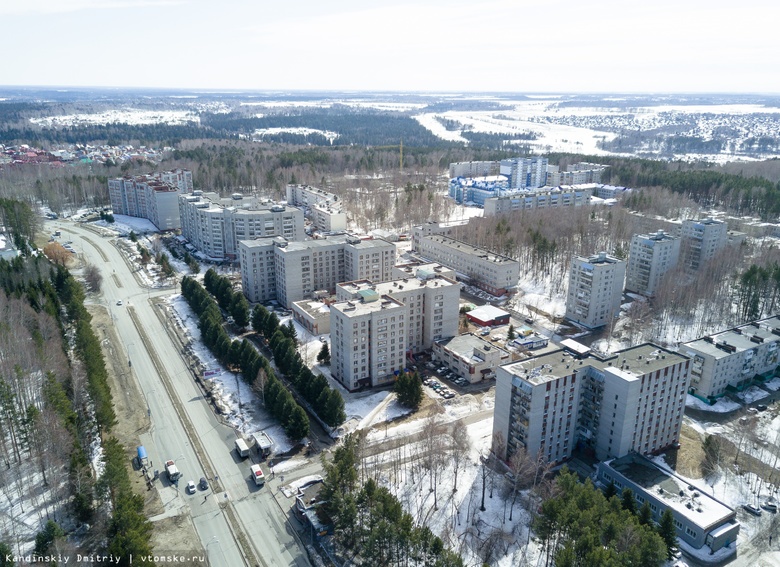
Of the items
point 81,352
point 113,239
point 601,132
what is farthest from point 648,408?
point 601,132

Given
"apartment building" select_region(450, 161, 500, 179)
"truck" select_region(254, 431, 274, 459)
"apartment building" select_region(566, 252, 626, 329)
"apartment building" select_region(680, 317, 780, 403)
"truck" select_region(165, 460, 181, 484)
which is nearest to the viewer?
"truck" select_region(165, 460, 181, 484)

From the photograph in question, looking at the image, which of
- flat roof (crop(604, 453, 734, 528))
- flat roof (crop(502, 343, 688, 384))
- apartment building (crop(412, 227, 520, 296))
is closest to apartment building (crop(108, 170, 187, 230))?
apartment building (crop(412, 227, 520, 296))

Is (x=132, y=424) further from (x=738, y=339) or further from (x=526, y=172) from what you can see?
(x=526, y=172)

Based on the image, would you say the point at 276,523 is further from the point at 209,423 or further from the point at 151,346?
the point at 151,346

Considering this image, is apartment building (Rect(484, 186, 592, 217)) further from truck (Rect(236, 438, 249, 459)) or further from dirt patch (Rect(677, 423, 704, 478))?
truck (Rect(236, 438, 249, 459))

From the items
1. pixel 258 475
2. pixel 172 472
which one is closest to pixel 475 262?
pixel 258 475
